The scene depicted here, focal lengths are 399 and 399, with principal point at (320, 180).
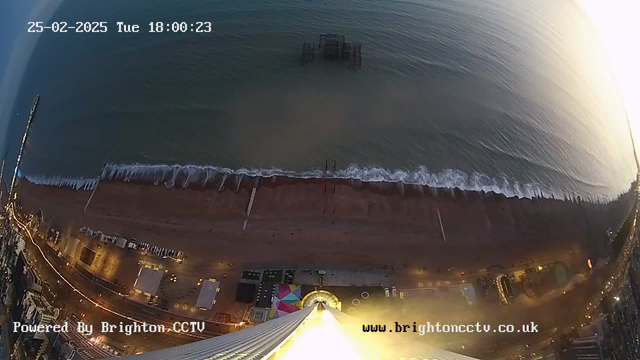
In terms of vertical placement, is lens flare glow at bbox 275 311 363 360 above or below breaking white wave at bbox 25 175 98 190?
below

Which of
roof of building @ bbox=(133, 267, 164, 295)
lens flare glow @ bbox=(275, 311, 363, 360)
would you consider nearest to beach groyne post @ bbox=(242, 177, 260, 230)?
roof of building @ bbox=(133, 267, 164, 295)

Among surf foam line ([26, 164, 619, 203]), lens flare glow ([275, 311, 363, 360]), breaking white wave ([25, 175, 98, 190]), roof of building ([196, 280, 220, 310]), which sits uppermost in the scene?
surf foam line ([26, 164, 619, 203])

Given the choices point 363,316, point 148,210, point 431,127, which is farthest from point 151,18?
point 363,316

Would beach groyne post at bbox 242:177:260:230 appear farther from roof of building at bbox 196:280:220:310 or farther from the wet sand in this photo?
roof of building at bbox 196:280:220:310

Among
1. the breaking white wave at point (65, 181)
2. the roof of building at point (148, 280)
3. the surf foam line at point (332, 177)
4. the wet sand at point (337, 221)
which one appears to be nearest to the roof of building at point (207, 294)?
the wet sand at point (337, 221)

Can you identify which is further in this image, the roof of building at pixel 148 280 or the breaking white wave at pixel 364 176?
the breaking white wave at pixel 364 176

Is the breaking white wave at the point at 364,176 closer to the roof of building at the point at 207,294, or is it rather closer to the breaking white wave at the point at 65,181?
the breaking white wave at the point at 65,181
